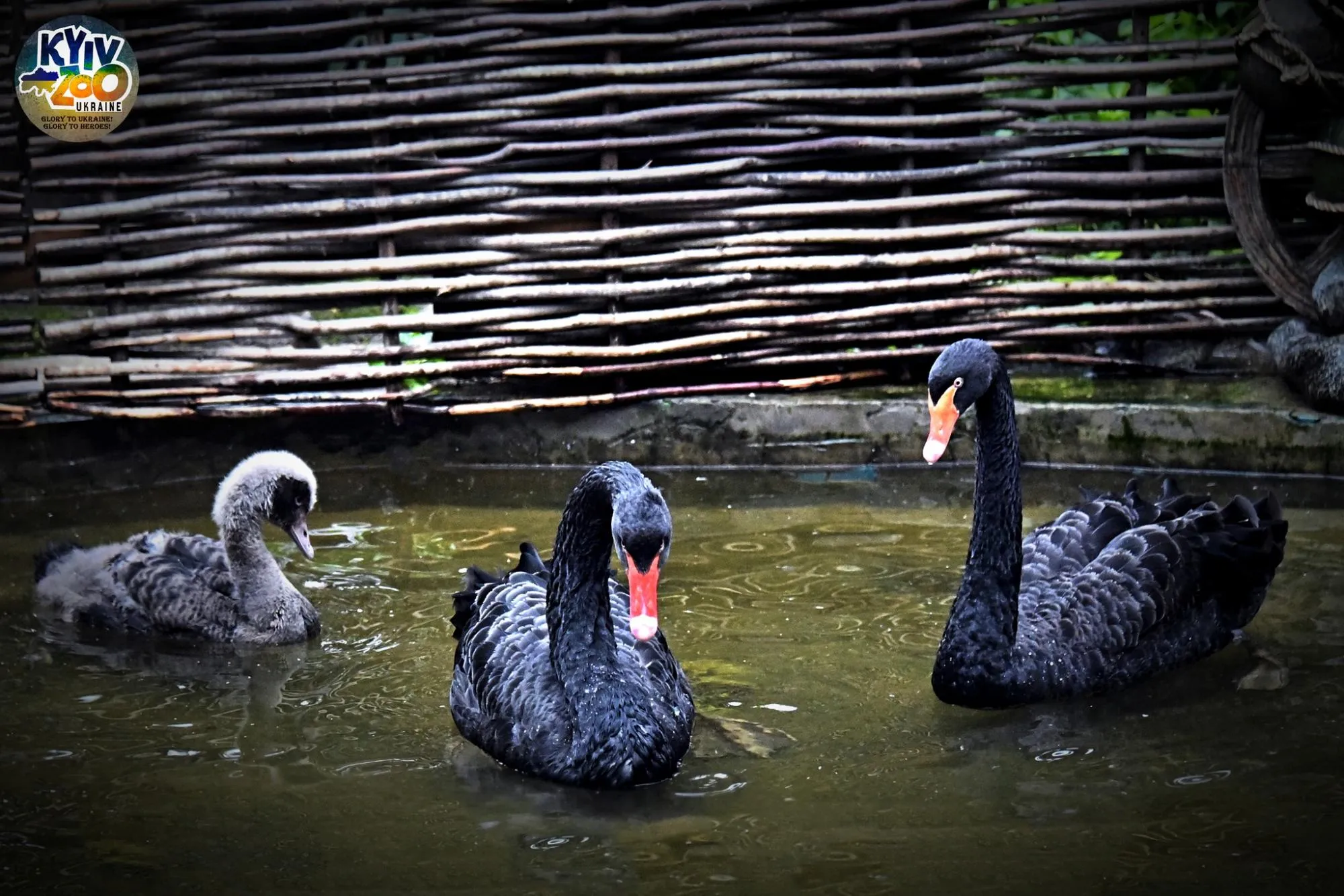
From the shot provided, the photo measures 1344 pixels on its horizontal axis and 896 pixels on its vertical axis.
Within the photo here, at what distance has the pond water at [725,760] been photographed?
348 centimetres

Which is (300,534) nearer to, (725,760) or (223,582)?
(223,582)

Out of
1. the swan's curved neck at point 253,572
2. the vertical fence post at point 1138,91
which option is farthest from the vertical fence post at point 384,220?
the vertical fence post at point 1138,91

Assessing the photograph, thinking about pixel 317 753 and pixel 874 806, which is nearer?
pixel 874 806

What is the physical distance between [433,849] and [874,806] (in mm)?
1079

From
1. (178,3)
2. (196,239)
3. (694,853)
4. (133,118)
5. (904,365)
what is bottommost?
(694,853)

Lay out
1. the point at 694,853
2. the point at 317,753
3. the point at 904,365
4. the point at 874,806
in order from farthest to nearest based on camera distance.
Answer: the point at 904,365
the point at 317,753
the point at 874,806
the point at 694,853

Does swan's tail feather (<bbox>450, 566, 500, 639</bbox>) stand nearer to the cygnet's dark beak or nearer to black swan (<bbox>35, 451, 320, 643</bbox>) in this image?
black swan (<bbox>35, 451, 320, 643</bbox>)

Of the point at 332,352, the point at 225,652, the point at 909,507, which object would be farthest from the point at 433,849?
the point at 332,352

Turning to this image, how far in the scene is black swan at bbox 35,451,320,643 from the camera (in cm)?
512

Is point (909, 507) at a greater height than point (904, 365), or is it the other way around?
point (904, 365)

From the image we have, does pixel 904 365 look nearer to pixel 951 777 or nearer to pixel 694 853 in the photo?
pixel 951 777

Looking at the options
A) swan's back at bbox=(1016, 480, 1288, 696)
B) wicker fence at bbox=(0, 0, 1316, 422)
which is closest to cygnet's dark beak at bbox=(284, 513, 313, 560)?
wicker fence at bbox=(0, 0, 1316, 422)

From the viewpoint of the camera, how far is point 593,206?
7355mm

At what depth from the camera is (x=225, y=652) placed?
5.16 metres
